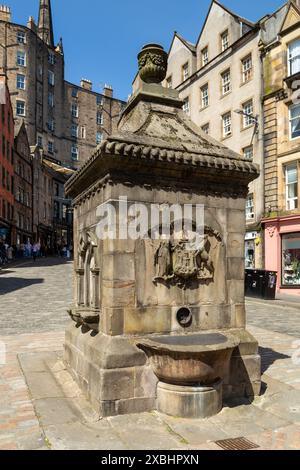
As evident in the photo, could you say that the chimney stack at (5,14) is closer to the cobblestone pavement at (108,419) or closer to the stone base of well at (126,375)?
the cobblestone pavement at (108,419)

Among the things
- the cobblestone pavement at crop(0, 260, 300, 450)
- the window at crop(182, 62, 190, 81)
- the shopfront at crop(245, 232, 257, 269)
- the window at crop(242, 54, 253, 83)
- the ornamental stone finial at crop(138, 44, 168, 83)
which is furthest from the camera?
the window at crop(182, 62, 190, 81)

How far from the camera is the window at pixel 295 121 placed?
934 inches

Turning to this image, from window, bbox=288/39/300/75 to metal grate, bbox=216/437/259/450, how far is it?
23453 millimetres

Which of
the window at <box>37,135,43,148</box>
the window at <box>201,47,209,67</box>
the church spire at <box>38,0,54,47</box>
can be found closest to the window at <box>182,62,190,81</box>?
the window at <box>201,47,209,67</box>

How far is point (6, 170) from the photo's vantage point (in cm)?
4197

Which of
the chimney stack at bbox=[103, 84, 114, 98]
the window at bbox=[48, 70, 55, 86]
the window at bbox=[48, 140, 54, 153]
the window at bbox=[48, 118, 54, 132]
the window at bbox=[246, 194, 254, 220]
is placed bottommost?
the window at bbox=[246, 194, 254, 220]

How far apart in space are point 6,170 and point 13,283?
896 inches

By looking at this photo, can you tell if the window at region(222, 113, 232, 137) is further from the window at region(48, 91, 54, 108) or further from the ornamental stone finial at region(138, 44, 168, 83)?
the window at region(48, 91, 54, 108)

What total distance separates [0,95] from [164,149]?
130 ft

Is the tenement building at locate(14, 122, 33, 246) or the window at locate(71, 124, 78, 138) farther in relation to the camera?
the window at locate(71, 124, 78, 138)

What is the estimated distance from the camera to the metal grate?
409cm

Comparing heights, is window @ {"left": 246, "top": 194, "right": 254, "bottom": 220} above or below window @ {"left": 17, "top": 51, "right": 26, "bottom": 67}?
below

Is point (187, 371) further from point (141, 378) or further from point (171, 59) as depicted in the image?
point (171, 59)

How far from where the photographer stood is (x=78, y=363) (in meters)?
5.95
